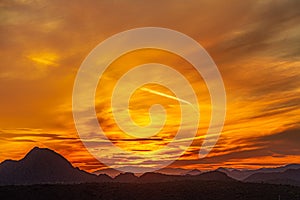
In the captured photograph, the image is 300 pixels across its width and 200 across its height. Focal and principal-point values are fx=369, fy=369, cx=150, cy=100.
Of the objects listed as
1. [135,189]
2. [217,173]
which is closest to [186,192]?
[135,189]

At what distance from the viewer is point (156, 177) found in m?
186

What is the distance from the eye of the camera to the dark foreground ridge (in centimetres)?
6688

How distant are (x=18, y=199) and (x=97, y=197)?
14.1 meters

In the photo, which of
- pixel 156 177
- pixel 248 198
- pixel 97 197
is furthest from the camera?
pixel 156 177

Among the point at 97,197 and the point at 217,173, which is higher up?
the point at 217,173

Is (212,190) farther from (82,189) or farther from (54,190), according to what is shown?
(54,190)

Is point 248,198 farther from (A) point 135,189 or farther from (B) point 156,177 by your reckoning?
(B) point 156,177

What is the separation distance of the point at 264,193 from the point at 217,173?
13320 cm

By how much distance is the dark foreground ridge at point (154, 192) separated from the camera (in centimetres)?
6688

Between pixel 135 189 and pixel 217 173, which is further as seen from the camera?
pixel 217 173

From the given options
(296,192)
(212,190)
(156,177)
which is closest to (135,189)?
(212,190)

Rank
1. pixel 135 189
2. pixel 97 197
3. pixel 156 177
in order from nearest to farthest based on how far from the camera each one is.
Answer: pixel 97 197
pixel 135 189
pixel 156 177

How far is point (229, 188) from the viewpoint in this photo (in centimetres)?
7100

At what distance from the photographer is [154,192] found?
71.9 meters
